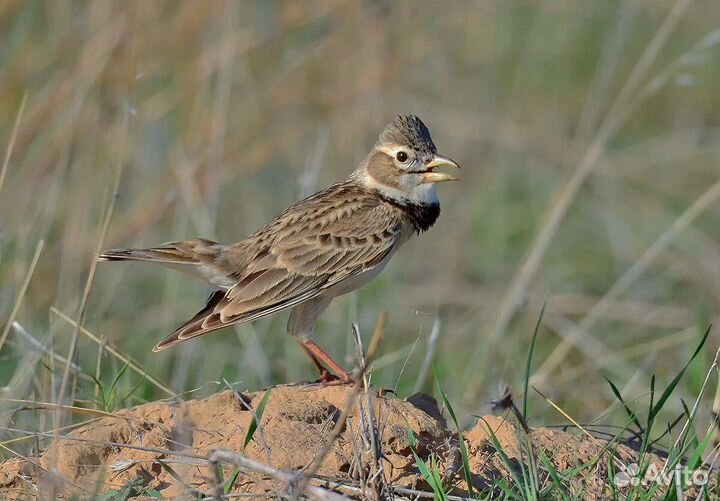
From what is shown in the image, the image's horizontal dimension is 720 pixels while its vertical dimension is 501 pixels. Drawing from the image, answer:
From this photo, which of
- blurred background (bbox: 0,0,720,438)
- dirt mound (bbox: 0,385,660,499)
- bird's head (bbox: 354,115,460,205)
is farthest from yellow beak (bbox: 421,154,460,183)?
dirt mound (bbox: 0,385,660,499)

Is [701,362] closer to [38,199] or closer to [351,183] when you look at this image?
[351,183]

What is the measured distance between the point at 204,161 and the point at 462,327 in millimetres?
2218

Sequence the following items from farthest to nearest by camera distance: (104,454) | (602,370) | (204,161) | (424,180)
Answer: (204,161) → (602,370) → (424,180) → (104,454)

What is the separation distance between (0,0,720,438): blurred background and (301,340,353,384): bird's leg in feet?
1.60

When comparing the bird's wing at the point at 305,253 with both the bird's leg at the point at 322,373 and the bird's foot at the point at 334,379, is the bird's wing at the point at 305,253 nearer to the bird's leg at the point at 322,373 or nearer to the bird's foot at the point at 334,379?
the bird's leg at the point at 322,373

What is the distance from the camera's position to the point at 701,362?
655cm

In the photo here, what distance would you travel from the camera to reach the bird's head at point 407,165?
638 cm

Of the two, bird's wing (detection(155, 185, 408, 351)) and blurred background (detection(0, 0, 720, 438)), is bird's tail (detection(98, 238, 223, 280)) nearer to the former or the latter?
bird's wing (detection(155, 185, 408, 351))

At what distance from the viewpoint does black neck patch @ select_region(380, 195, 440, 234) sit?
20.8ft

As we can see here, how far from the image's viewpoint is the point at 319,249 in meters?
5.96

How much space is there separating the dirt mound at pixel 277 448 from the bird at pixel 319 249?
86 centimetres

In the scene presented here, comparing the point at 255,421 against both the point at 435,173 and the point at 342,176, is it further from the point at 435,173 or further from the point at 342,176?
the point at 342,176

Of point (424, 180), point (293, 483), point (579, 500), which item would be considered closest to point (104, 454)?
point (293, 483)

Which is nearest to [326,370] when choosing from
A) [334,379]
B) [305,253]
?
[334,379]
